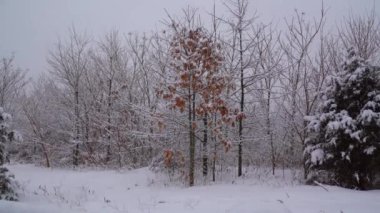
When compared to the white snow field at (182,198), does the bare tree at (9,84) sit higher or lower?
higher

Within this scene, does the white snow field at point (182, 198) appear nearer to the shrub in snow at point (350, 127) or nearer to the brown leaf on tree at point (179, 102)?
the shrub in snow at point (350, 127)

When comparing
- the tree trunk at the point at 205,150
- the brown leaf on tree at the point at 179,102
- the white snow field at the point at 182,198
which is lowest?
the white snow field at the point at 182,198

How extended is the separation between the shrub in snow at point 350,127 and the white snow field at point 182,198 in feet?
2.37

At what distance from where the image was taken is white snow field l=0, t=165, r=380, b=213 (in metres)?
6.87

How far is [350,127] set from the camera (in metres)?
9.86

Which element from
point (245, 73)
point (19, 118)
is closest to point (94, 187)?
point (245, 73)

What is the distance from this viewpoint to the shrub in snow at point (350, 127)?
9.63 metres

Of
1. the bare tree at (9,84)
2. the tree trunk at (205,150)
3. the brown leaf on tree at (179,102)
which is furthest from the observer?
the bare tree at (9,84)

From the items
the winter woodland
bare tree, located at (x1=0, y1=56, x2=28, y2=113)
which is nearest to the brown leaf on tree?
the winter woodland

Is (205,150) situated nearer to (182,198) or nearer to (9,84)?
(182,198)

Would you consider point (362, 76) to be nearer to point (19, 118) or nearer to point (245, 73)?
point (245, 73)

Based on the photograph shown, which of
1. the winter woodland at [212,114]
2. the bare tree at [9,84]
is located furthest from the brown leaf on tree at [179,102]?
the bare tree at [9,84]

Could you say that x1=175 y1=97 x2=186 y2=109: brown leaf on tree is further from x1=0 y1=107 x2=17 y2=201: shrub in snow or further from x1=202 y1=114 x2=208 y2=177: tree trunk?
x1=0 y1=107 x2=17 y2=201: shrub in snow

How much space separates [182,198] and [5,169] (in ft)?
15.4
